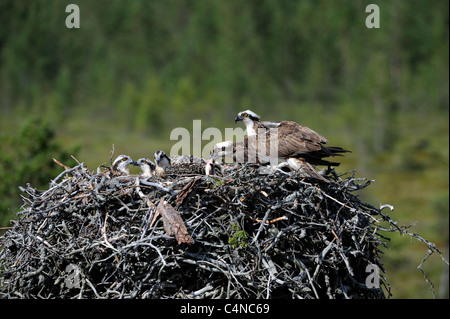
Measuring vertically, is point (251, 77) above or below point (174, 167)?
above

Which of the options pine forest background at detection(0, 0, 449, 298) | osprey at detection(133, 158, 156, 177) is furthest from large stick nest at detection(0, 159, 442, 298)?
pine forest background at detection(0, 0, 449, 298)

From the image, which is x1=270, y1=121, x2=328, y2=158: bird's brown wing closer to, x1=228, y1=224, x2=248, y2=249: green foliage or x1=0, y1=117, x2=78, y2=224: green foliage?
x1=228, y1=224, x2=248, y2=249: green foliage

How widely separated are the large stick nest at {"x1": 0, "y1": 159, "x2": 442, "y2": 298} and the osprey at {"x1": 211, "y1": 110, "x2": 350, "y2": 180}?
0.37m

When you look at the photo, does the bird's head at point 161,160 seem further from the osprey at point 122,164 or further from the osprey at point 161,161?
the osprey at point 122,164

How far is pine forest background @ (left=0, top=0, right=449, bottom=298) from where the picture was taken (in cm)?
4619

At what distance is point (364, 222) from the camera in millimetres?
6152

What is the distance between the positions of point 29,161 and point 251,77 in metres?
39.8

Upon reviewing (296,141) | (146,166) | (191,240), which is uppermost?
(296,141)

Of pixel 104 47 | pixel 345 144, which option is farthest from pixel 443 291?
pixel 104 47

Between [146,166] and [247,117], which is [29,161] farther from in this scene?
[247,117]

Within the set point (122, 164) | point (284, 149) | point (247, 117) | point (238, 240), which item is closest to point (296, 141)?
point (284, 149)

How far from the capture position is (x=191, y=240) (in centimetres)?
523

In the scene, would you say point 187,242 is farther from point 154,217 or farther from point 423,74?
point 423,74
